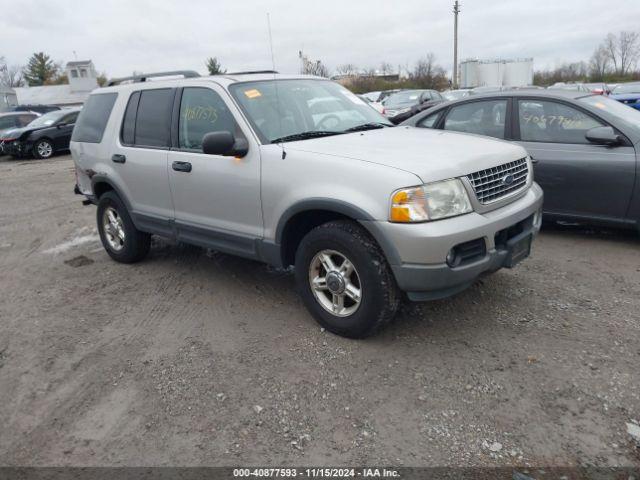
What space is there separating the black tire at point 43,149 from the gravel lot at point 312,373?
13934 millimetres

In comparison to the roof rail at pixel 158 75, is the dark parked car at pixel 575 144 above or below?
below

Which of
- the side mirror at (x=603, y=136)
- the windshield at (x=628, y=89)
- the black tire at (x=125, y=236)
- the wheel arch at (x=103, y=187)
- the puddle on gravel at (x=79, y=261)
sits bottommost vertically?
the puddle on gravel at (x=79, y=261)

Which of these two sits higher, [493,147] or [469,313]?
[493,147]

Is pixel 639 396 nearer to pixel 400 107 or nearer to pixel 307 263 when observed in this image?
pixel 307 263

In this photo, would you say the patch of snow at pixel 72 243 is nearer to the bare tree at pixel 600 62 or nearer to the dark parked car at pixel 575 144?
the dark parked car at pixel 575 144

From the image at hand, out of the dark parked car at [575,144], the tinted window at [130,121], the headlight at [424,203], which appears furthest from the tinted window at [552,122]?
the tinted window at [130,121]

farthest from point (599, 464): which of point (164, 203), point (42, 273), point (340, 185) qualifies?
point (42, 273)

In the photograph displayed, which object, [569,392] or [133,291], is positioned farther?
[133,291]

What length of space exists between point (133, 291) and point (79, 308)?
1.70 ft

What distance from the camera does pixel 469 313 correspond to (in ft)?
13.4

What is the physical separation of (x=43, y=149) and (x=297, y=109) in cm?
1603

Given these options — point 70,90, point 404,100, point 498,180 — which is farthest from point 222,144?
point 70,90

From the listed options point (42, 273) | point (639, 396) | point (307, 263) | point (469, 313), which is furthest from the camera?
point (42, 273)

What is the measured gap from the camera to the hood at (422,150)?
11.0 ft
